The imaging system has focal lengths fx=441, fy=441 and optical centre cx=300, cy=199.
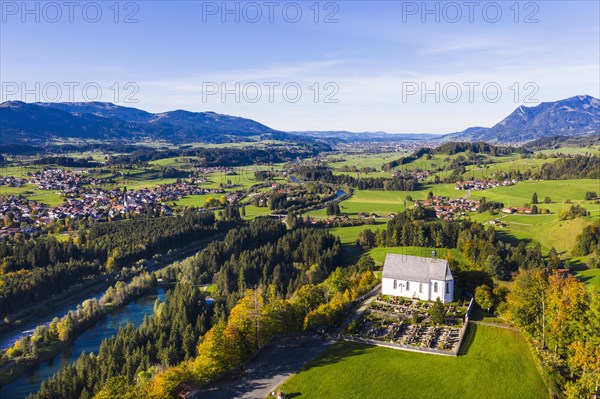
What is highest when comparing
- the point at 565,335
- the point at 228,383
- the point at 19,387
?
the point at 565,335

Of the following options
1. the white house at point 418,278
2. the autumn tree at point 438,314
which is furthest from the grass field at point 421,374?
the white house at point 418,278

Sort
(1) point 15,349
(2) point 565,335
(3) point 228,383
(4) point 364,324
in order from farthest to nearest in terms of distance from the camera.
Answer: (1) point 15,349, (4) point 364,324, (2) point 565,335, (3) point 228,383

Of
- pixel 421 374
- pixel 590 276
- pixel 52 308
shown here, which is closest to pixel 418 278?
pixel 421 374

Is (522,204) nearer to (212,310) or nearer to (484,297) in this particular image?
(484,297)

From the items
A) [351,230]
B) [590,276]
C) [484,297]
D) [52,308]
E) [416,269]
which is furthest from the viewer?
[351,230]

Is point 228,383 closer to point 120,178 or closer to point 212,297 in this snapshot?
point 212,297

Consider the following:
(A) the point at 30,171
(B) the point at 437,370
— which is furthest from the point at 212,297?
(A) the point at 30,171

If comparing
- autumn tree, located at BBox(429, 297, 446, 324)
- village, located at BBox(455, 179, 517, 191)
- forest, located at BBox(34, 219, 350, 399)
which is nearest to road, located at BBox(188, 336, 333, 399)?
forest, located at BBox(34, 219, 350, 399)
